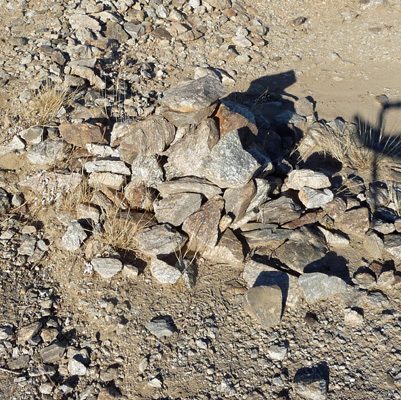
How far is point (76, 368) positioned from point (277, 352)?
1.61 meters

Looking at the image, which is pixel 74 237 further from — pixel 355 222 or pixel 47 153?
pixel 355 222

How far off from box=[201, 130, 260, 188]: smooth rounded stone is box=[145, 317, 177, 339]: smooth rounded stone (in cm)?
138

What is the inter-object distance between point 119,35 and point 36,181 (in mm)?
3546

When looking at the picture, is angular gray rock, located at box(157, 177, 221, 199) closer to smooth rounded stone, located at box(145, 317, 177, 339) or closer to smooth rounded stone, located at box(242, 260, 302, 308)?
smooth rounded stone, located at box(242, 260, 302, 308)

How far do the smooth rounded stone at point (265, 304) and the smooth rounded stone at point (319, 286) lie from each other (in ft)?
0.93

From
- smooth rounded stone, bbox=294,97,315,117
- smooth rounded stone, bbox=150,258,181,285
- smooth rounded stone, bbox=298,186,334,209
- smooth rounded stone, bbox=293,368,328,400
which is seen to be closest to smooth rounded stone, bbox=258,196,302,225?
smooth rounded stone, bbox=298,186,334,209

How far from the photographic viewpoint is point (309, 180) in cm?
485

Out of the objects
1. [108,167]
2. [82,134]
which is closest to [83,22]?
[82,134]

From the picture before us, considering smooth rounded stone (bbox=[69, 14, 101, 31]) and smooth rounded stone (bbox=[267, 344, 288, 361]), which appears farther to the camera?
smooth rounded stone (bbox=[69, 14, 101, 31])

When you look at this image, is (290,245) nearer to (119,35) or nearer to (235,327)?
(235,327)

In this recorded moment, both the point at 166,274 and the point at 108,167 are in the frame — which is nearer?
the point at 166,274

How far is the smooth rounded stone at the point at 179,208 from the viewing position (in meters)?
4.54

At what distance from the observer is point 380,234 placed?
472cm

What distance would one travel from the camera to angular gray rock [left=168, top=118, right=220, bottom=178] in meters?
4.64
